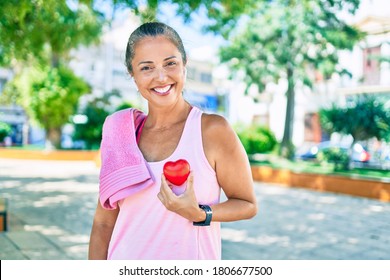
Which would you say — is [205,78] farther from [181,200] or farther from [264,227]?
[181,200]

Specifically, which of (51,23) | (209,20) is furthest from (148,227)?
(51,23)

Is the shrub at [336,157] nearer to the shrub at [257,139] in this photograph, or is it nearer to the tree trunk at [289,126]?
the tree trunk at [289,126]

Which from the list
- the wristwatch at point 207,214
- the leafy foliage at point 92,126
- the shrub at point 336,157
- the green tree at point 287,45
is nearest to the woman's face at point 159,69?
the wristwatch at point 207,214

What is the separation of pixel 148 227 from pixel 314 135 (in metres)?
21.2

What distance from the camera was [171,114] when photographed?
1.62 meters

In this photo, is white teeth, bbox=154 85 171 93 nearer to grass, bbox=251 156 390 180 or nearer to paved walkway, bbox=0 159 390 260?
paved walkway, bbox=0 159 390 260

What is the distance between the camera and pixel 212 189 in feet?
4.97

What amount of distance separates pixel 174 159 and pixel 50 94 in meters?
20.0

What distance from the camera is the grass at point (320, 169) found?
12.6m

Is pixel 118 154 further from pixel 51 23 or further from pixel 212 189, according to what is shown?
pixel 51 23

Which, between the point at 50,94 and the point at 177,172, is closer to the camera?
the point at 177,172

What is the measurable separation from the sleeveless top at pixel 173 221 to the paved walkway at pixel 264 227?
12.2ft

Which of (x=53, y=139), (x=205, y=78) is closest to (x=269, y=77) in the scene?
(x=53, y=139)

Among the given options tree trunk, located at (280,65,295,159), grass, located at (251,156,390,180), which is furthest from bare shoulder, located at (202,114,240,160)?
tree trunk, located at (280,65,295,159)
